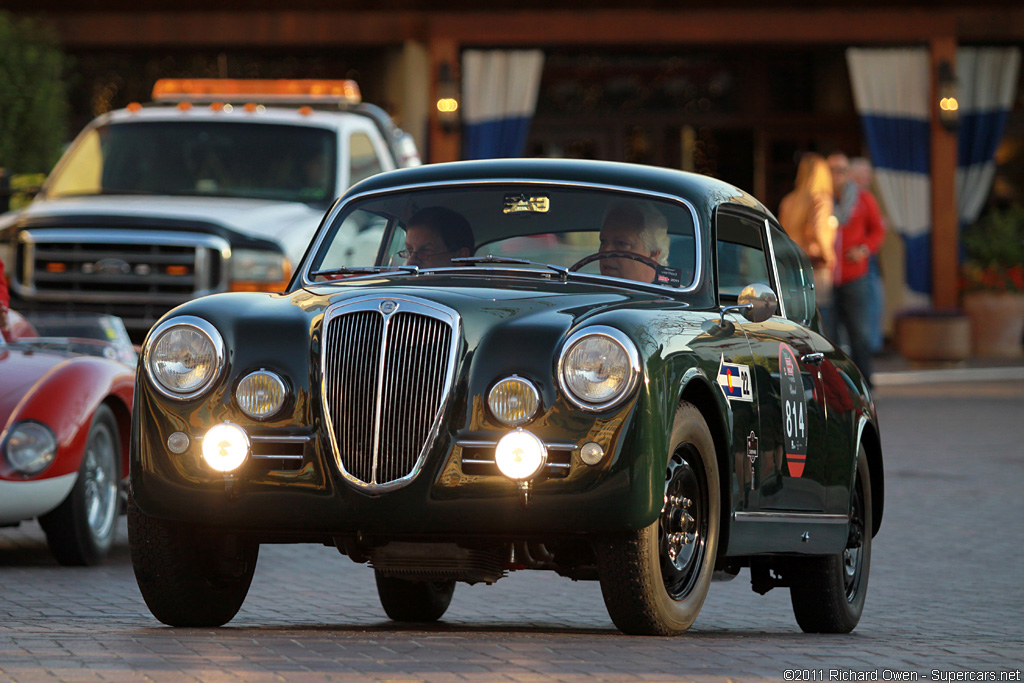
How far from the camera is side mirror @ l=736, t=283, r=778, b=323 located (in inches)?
263

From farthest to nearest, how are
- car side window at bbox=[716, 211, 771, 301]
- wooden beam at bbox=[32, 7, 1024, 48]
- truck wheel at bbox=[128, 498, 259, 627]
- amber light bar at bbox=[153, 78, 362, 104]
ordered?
wooden beam at bbox=[32, 7, 1024, 48] < amber light bar at bbox=[153, 78, 362, 104] < car side window at bbox=[716, 211, 771, 301] < truck wheel at bbox=[128, 498, 259, 627]

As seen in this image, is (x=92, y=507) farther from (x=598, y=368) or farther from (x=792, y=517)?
(x=598, y=368)

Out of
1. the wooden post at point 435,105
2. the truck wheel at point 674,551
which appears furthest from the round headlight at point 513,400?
the wooden post at point 435,105

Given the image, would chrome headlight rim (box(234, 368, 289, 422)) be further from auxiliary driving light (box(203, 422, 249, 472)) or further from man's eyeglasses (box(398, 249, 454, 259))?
man's eyeglasses (box(398, 249, 454, 259))

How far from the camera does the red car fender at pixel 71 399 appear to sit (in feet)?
28.2

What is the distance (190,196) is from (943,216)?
1334 cm

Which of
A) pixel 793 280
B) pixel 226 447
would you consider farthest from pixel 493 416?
pixel 793 280

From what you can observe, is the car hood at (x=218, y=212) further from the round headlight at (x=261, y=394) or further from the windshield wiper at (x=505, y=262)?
the round headlight at (x=261, y=394)

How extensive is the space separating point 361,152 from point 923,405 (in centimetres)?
631

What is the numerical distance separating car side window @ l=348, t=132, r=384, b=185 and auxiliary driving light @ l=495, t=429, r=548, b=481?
872 centimetres

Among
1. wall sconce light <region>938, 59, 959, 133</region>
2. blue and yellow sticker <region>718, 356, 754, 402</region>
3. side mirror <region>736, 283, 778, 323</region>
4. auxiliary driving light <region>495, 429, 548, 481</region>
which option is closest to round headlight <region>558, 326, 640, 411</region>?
auxiliary driving light <region>495, 429, 548, 481</region>

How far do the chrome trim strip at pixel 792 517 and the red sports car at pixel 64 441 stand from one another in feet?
11.3

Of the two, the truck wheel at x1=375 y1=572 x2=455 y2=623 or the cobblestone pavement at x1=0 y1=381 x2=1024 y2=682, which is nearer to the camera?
the cobblestone pavement at x1=0 y1=381 x2=1024 y2=682

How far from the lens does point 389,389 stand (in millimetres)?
5805
